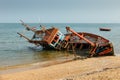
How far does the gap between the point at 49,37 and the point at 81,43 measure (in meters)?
3.93

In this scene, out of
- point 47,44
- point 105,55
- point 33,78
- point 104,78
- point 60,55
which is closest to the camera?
point 104,78

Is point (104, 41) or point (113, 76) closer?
point (113, 76)

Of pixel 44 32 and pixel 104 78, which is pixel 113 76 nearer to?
pixel 104 78

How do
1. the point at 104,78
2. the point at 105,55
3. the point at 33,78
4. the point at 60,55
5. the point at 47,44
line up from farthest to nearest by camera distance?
the point at 47,44 → the point at 60,55 → the point at 105,55 → the point at 33,78 → the point at 104,78

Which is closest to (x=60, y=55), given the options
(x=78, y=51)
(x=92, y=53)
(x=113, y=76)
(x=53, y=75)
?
(x=78, y=51)

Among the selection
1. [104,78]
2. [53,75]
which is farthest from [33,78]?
[104,78]

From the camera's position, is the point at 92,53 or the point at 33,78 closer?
the point at 33,78

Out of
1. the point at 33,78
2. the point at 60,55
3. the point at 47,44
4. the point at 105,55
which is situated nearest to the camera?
the point at 33,78

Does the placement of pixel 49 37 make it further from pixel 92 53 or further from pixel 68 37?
pixel 92 53

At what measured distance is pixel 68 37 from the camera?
3466 cm

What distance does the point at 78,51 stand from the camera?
32938 mm

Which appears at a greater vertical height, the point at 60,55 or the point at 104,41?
the point at 104,41

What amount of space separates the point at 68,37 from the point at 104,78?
2155cm

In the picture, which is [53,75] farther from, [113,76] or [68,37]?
[68,37]
